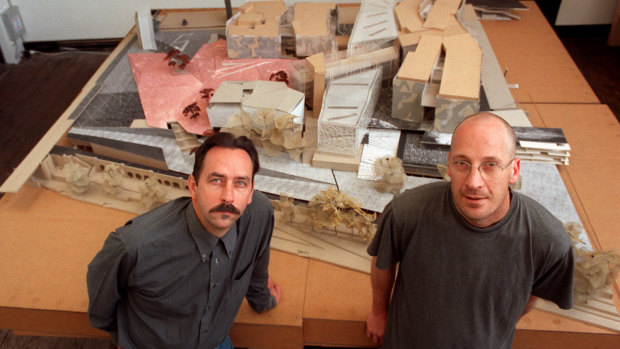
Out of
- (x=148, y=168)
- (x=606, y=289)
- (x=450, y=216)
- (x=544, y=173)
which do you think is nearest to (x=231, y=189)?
(x=450, y=216)

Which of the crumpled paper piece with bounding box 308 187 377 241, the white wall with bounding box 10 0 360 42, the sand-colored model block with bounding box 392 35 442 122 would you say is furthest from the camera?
the white wall with bounding box 10 0 360 42

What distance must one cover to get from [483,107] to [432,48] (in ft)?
1.42

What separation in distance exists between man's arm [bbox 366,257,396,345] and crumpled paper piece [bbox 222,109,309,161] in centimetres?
90

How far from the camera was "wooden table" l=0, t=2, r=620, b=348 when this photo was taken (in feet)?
6.13

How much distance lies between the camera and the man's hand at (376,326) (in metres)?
1.77

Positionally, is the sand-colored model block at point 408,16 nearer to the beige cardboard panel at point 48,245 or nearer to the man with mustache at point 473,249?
the man with mustache at point 473,249

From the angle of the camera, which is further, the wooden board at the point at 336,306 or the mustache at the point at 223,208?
the wooden board at the point at 336,306

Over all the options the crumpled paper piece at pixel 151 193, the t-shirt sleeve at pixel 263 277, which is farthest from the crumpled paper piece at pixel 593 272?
the crumpled paper piece at pixel 151 193

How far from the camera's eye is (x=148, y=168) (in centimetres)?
243

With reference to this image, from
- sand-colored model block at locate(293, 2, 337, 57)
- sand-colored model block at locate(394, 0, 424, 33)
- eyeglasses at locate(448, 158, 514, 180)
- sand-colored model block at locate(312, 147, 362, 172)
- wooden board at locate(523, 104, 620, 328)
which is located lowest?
wooden board at locate(523, 104, 620, 328)

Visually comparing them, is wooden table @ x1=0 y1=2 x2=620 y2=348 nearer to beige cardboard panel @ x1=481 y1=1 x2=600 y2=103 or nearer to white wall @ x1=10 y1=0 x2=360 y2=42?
beige cardboard panel @ x1=481 y1=1 x2=600 y2=103

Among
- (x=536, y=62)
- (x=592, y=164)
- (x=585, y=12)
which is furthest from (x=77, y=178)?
(x=585, y=12)

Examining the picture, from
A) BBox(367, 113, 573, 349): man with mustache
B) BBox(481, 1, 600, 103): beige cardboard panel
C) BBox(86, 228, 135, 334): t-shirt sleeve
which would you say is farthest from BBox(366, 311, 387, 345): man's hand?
BBox(481, 1, 600, 103): beige cardboard panel

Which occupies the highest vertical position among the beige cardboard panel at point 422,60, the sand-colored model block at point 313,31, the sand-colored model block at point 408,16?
the sand-colored model block at point 408,16
